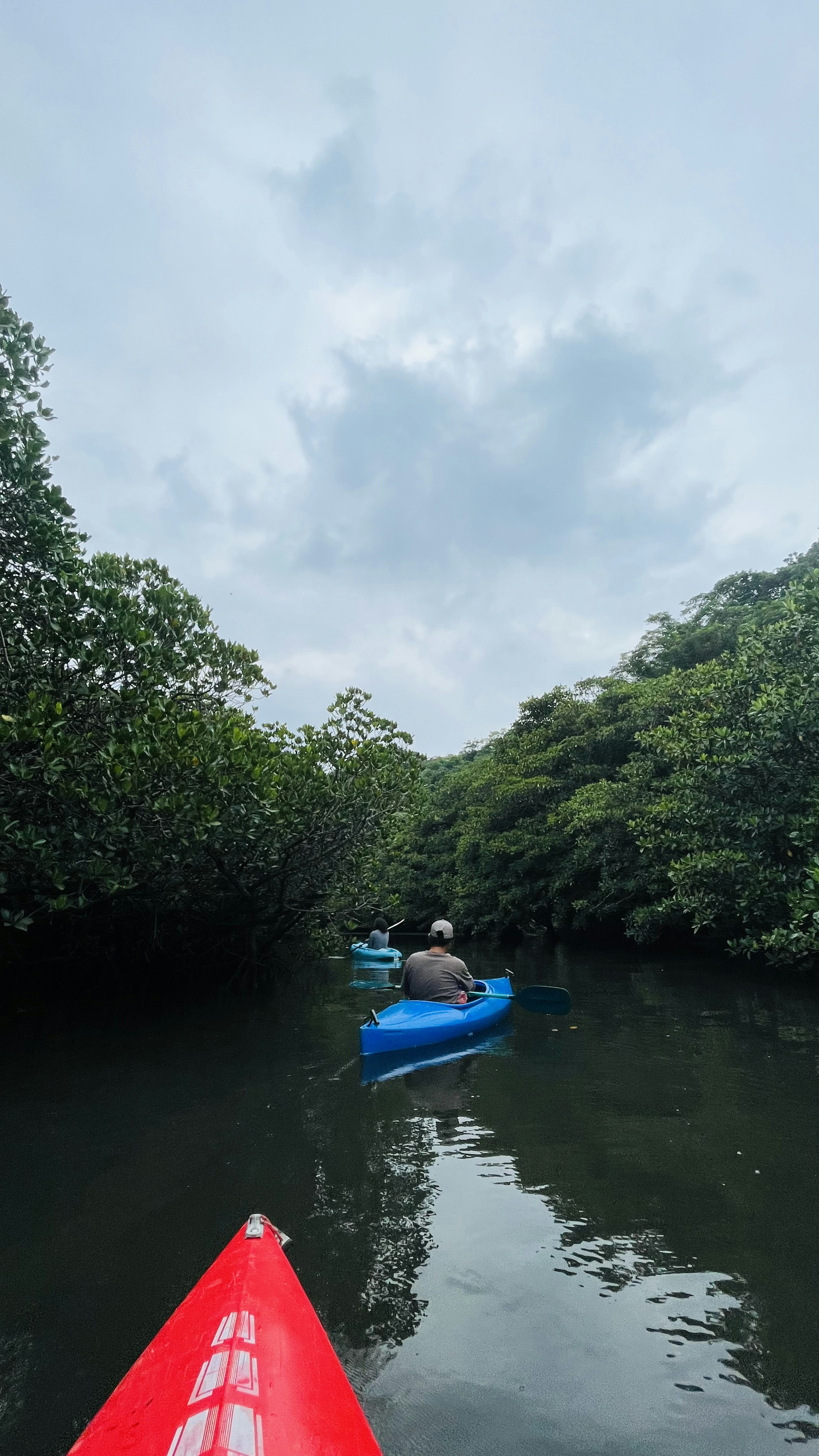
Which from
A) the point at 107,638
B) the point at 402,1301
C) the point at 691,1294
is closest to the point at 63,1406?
the point at 402,1301

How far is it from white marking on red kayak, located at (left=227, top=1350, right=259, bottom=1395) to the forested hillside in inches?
346

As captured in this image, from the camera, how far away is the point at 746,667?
1152 cm

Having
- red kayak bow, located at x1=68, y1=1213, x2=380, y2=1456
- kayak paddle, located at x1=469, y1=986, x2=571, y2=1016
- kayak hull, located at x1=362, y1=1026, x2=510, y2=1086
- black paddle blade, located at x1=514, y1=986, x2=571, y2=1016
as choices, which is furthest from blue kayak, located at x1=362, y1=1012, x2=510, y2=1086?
red kayak bow, located at x1=68, y1=1213, x2=380, y2=1456

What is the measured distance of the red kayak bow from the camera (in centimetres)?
169

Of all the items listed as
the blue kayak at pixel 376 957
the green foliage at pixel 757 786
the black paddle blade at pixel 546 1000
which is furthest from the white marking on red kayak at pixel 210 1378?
the blue kayak at pixel 376 957

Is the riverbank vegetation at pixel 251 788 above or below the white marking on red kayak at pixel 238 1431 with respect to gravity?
above

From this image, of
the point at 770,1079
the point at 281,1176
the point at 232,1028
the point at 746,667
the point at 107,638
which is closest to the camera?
the point at 281,1176

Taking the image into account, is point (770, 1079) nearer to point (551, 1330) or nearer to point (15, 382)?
point (551, 1330)

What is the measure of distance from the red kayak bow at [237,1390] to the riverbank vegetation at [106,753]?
4876mm

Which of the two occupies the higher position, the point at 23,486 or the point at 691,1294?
the point at 23,486

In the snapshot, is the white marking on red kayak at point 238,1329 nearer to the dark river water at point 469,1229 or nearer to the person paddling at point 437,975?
the dark river water at point 469,1229

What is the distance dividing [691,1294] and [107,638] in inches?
290

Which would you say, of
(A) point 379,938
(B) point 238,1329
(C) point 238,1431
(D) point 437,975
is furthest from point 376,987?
(C) point 238,1431

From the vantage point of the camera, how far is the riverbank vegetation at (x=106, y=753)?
270 inches
